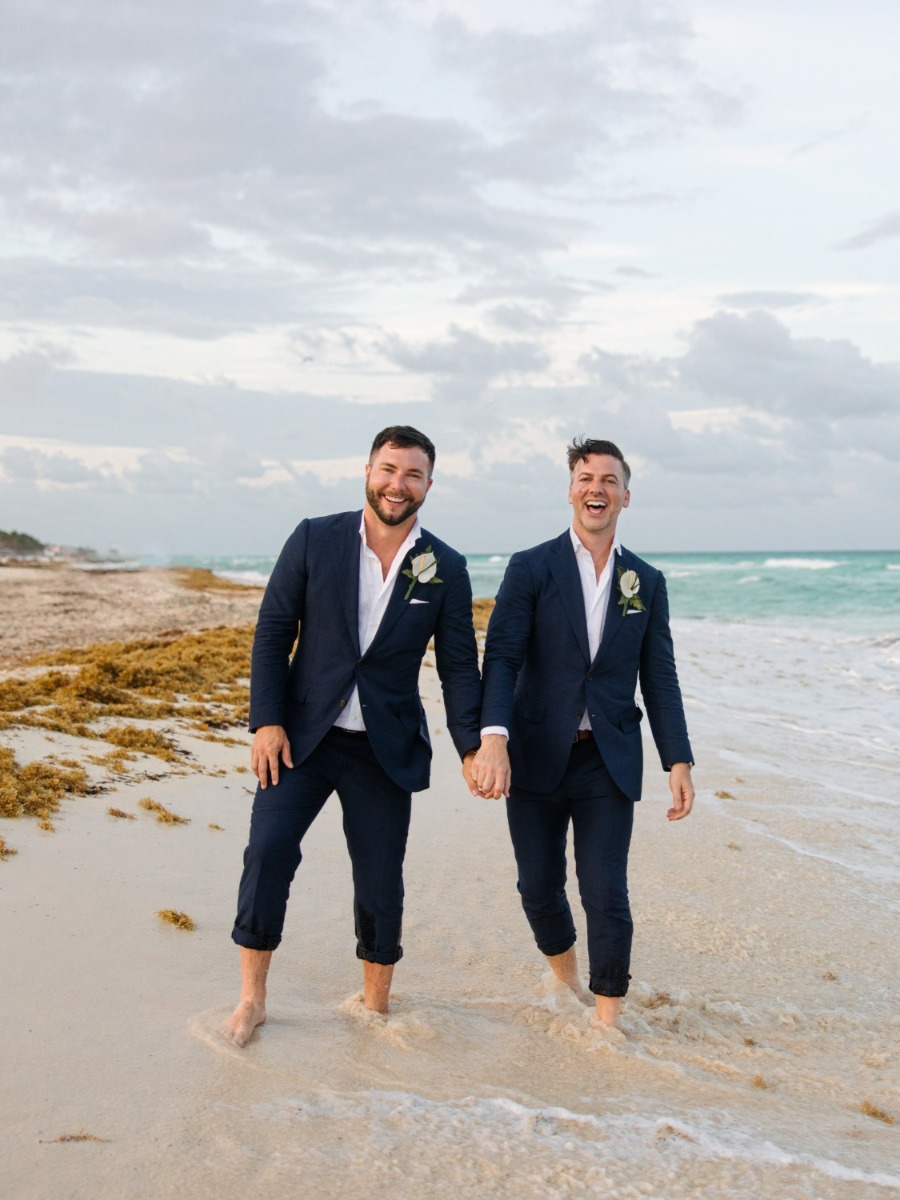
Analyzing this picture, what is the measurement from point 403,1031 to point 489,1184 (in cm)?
98

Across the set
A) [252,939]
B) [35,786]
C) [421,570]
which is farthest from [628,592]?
[35,786]

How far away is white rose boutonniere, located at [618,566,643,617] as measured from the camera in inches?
157

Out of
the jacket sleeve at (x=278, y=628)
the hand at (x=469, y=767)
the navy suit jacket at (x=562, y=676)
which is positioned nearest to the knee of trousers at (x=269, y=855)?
the jacket sleeve at (x=278, y=628)

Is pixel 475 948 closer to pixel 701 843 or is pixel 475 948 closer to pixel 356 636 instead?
pixel 356 636

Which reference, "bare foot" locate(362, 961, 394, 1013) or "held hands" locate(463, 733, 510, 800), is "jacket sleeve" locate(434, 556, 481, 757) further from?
"bare foot" locate(362, 961, 394, 1013)

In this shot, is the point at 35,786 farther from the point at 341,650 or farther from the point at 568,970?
the point at 568,970

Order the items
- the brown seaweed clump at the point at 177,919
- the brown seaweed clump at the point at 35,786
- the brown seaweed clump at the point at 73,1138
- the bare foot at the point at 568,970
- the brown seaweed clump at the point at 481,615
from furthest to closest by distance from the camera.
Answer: the brown seaweed clump at the point at 481,615, the brown seaweed clump at the point at 35,786, the brown seaweed clump at the point at 177,919, the bare foot at the point at 568,970, the brown seaweed clump at the point at 73,1138

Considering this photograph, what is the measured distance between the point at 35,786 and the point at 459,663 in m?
2.86

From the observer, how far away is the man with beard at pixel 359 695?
3660 millimetres

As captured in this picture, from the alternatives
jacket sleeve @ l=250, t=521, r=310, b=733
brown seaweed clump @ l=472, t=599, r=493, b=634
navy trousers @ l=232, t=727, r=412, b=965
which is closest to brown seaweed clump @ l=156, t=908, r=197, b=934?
navy trousers @ l=232, t=727, r=412, b=965

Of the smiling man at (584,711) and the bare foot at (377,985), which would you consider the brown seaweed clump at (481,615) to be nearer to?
the smiling man at (584,711)

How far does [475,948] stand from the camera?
15.9 feet

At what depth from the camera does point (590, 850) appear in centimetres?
387

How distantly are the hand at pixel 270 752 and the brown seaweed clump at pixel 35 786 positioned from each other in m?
2.10
